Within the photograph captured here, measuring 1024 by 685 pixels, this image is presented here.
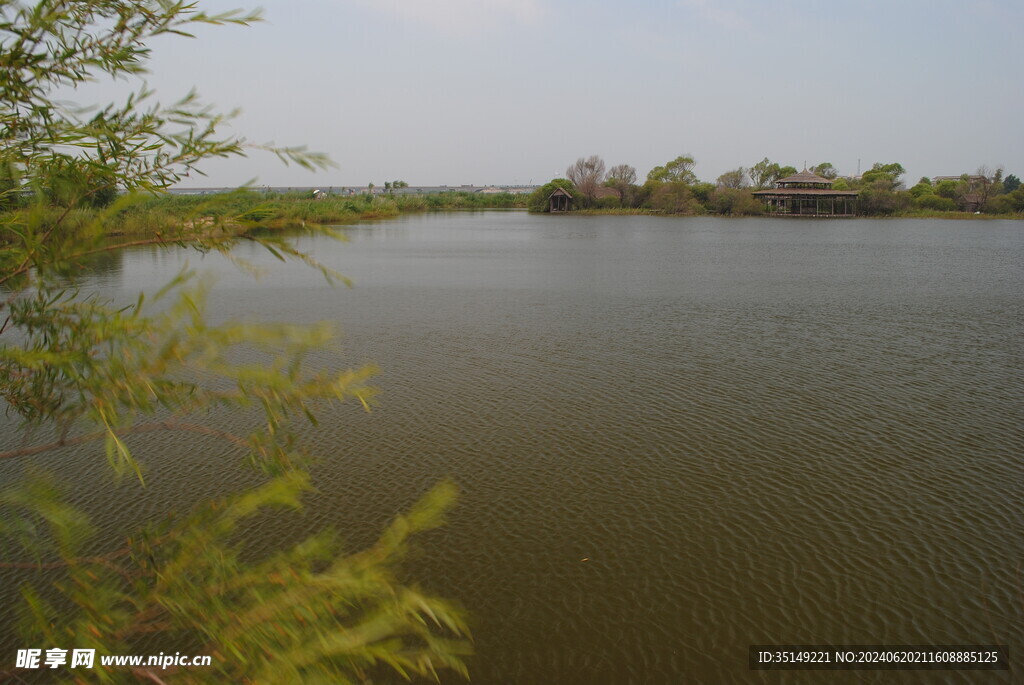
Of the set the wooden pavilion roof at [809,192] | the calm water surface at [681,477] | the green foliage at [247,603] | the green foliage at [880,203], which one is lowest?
the calm water surface at [681,477]

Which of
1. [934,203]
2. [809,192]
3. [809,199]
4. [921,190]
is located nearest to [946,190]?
[921,190]

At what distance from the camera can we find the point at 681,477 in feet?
22.1

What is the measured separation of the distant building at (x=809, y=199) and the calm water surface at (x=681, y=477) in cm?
→ 4970

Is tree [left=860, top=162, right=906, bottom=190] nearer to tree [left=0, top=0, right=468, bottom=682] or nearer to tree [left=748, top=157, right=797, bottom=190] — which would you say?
tree [left=748, top=157, right=797, bottom=190]

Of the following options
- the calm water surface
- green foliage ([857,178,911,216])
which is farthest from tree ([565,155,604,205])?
the calm water surface

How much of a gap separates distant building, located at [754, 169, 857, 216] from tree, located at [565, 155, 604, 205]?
17459 mm

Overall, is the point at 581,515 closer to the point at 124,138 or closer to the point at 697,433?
the point at 697,433

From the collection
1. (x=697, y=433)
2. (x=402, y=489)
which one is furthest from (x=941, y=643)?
(x=402, y=489)

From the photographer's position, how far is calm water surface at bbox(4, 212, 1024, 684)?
15.4 ft

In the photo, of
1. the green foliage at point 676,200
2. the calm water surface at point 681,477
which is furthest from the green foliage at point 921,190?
the calm water surface at point 681,477

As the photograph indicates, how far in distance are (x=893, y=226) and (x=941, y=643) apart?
5031 centimetres

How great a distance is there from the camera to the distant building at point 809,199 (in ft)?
197

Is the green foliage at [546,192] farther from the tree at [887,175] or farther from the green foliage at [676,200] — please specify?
the tree at [887,175]

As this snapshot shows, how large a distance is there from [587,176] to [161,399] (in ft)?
261
